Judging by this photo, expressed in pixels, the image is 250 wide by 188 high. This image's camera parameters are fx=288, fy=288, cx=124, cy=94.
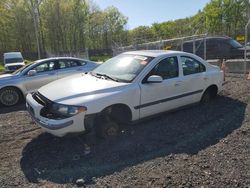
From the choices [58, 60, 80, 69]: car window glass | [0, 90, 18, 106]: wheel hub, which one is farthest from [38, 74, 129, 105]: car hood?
[58, 60, 80, 69]: car window glass

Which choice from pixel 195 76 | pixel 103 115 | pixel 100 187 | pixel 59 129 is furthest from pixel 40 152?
pixel 195 76

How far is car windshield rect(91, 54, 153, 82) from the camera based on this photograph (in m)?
5.67

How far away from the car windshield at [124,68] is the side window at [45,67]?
3642 millimetres

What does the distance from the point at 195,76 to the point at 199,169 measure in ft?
9.98

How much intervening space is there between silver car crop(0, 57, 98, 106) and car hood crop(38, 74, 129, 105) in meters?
3.57

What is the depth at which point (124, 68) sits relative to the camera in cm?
593

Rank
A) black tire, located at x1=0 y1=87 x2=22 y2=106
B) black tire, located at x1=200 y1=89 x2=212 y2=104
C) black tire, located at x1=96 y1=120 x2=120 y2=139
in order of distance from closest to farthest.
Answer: black tire, located at x1=96 y1=120 x2=120 y2=139
black tire, located at x1=200 y1=89 x2=212 y2=104
black tire, located at x1=0 y1=87 x2=22 y2=106

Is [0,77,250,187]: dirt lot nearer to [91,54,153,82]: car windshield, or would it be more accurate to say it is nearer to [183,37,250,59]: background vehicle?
[91,54,153,82]: car windshield

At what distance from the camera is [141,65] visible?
5.82m

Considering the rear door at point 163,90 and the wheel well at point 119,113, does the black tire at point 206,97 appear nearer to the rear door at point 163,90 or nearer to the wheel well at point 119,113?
the rear door at point 163,90

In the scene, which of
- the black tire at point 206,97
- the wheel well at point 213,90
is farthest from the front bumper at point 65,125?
the wheel well at point 213,90

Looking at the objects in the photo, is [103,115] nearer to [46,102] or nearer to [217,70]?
[46,102]

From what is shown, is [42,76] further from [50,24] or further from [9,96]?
[50,24]

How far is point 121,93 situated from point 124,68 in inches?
35.5
